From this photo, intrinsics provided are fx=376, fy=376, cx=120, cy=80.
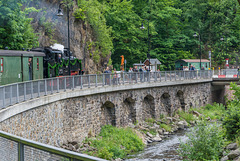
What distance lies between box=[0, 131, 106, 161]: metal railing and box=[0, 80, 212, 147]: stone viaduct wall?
308 inches

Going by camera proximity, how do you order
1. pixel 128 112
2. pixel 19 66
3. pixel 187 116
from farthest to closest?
pixel 187 116
pixel 128 112
pixel 19 66

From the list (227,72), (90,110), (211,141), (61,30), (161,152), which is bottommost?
(161,152)

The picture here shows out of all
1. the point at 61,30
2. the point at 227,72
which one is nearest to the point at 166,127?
the point at 61,30

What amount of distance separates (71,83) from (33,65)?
2742 mm

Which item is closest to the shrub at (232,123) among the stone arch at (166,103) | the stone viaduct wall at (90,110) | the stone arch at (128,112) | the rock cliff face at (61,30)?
the stone viaduct wall at (90,110)

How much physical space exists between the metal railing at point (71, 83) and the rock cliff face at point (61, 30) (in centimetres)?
1027

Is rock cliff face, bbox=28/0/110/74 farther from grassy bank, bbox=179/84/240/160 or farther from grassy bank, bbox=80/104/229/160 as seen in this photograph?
grassy bank, bbox=179/84/240/160

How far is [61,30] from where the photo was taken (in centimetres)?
4109

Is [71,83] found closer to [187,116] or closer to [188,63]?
[187,116]

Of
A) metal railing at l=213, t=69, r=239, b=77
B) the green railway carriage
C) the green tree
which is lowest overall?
metal railing at l=213, t=69, r=239, b=77

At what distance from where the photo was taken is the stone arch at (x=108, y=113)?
2998 cm

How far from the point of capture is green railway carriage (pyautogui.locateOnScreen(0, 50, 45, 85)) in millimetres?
20234

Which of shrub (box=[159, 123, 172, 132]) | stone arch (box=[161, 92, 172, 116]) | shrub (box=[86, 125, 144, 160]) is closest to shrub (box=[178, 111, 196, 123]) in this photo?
stone arch (box=[161, 92, 172, 116])

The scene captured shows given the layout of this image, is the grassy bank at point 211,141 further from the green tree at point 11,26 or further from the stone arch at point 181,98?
the stone arch at point 181,98
